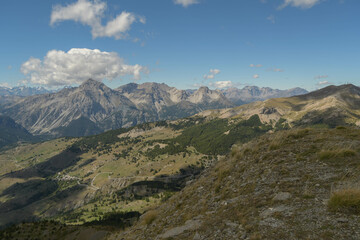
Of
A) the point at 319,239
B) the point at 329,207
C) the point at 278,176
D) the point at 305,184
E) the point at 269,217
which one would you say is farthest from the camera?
the point at 278,176

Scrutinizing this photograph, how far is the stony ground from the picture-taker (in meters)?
7.82

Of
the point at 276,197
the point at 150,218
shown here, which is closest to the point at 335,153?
the point at 276,197

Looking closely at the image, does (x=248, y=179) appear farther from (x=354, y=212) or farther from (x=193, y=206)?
(x=354, y=212)

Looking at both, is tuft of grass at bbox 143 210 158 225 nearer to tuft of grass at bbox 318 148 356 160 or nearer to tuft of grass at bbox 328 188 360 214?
tuft of grass at bbox 328 188 360 214

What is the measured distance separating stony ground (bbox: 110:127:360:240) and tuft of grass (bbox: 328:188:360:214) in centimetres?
6

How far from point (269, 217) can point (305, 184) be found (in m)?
3.84

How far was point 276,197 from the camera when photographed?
35.0 feet

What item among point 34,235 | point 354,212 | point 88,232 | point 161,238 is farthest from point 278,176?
point 34,235

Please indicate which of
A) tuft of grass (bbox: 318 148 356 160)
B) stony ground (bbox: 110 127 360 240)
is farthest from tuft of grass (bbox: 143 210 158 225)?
tuft of grass (bbox: 318 148 356 160)

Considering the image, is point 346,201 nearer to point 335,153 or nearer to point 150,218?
point 335,153

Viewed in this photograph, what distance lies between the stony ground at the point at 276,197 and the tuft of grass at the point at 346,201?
0.06m

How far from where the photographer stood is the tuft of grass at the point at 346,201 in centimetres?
771

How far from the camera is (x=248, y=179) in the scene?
46.9ft

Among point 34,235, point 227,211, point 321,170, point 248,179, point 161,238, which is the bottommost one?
point 34,235
